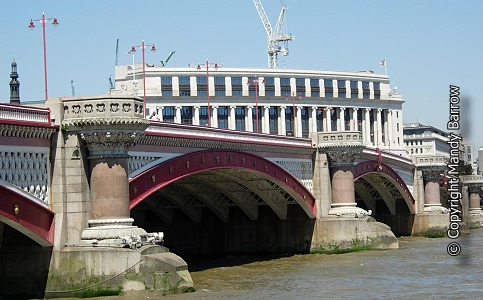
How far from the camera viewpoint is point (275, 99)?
15125 cm

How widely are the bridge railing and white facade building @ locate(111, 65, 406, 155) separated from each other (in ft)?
277

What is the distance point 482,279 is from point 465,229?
51696mm

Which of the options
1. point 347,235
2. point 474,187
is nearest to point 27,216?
point 347,235

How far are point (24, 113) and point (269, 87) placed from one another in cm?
11139

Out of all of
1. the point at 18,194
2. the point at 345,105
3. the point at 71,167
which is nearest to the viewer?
the point at 18,194

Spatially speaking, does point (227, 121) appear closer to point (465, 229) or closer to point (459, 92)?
point (465, 229)

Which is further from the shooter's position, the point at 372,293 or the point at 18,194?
the point at 372,293

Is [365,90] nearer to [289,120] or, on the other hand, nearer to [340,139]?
[289,120]

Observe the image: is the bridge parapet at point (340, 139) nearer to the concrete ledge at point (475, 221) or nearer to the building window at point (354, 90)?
the concrete ledge at point (475, 221)

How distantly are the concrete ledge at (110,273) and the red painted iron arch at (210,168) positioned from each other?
480 centimetres

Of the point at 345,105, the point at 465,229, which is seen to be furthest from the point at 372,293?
the point at 345,105

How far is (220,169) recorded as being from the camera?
197 feet

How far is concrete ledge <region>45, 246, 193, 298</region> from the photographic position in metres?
41.3

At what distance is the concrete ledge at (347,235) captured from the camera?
70000 millimetres
